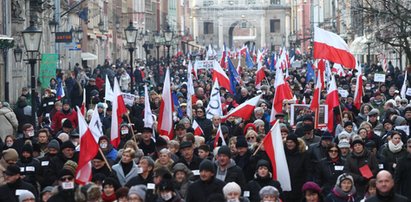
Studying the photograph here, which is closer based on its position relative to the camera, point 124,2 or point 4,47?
point 4,47

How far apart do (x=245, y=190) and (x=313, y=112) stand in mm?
9546

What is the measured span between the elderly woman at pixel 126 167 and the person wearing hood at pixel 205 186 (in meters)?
1.90

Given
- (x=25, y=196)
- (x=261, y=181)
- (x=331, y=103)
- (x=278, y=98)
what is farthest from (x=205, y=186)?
(x=278, y=98)

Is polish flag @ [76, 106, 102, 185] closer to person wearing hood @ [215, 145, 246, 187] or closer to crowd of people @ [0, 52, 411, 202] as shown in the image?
crowd of people @ [0, 52, 411, 202]

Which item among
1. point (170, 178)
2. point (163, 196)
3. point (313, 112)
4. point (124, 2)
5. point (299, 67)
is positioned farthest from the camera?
point (124, 2)

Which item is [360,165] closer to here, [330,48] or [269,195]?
[269,195]

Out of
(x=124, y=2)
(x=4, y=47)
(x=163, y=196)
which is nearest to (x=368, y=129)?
(x=163, y=196)

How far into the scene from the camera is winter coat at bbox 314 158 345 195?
1662 centimetres

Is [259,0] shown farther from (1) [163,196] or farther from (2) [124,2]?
(1) [163,196]

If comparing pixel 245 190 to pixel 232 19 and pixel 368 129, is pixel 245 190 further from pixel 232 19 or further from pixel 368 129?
pixel 232 19

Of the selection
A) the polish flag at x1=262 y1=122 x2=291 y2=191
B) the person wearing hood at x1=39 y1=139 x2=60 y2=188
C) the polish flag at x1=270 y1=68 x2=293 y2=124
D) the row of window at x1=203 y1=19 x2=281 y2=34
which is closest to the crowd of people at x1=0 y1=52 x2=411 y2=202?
the person wearing hood at x1=39 y1=139 x2=60 y2=188

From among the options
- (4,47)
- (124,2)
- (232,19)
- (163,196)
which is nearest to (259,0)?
(232,19)

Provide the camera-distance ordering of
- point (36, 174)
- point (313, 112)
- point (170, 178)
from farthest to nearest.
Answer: point (313, 112), point (36, 174), point (170, 178)

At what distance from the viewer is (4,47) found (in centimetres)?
3888
